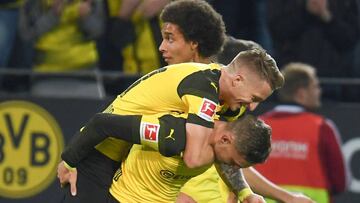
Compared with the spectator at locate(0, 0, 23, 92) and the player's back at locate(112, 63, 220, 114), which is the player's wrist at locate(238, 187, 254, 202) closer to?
the player's back at locate(112, 63, 220, 114)

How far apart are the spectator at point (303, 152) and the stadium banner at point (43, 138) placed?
1.26ft

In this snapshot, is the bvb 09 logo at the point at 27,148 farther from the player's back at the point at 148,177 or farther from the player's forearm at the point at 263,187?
the player's back at the point at 148,177

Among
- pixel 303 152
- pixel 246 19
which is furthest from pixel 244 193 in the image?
pixel 246 19

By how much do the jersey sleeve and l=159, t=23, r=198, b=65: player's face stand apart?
1.93 feet

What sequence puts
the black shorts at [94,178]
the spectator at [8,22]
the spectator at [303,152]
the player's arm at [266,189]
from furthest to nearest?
the spectator at [8,22] → the spectator at [303,152] → the player's arm at [266,189] → the black shorts at [94,178]

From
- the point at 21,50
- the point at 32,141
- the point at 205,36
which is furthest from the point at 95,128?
the point at 21,50

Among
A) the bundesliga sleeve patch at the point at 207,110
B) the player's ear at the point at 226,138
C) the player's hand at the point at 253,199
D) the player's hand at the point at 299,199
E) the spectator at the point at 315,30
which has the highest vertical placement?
the bundesliga sleeve patch at the point at 207,110

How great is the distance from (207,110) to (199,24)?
0.80m

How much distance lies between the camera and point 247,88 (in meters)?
5.95

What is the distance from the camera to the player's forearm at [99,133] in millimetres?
5941

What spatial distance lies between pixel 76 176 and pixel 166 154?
590 millimetres

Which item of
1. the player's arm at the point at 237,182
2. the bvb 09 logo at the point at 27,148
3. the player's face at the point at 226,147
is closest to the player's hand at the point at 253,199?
the player's arm at the point at 237,182

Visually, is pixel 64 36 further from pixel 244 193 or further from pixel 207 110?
pixel 207 110

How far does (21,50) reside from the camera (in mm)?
10508
